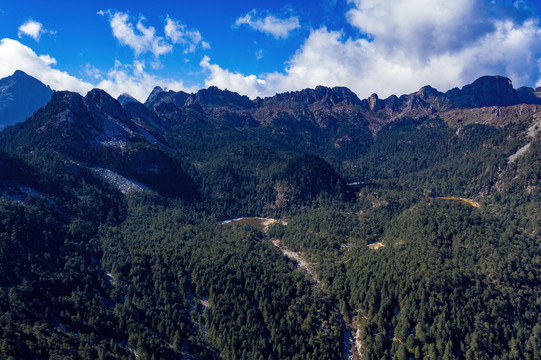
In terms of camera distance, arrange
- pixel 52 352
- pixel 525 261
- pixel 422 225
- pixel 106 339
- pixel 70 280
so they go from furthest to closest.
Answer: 1. pixel 422 225
2. pixel 525 261
3. pixel 70 280
4. pixel 106 339
5. pixel 52 352

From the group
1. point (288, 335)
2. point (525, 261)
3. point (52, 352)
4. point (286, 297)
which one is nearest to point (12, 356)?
point (52, 352)

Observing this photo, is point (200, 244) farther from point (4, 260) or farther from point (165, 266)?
point (4, 260)

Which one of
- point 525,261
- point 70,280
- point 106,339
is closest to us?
point 106,339

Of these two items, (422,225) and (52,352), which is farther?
(422,225)

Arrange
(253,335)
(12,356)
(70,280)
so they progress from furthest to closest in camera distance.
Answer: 1. (70,280)
2. (253,335)
3. (12,356)

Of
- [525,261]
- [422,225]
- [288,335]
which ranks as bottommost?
[288,335]

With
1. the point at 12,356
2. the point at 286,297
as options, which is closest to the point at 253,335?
the point at 286,297

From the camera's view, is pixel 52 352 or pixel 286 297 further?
pixel 286 297

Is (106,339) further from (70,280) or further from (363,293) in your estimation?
(363,293)

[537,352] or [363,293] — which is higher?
[363,293]
